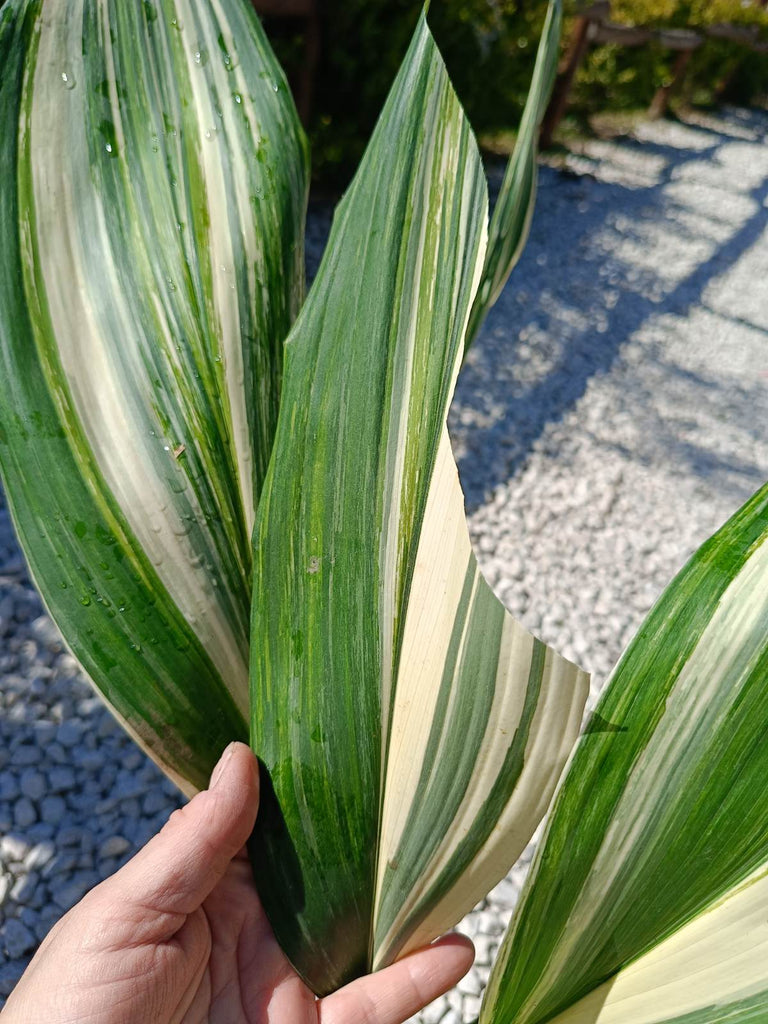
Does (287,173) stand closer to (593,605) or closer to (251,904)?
(251,904)

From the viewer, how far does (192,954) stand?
0.61 meters

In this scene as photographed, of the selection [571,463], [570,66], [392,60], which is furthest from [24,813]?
[570,66]

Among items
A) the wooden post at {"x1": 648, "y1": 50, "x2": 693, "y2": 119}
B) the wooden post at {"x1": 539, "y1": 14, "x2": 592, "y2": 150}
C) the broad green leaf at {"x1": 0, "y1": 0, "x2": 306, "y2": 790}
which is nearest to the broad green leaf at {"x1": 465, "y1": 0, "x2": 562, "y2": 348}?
the broad green leaf at {"x1": 0, "y1": 0, "x2": 306, "y2": 790}

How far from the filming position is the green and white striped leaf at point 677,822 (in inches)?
15.2

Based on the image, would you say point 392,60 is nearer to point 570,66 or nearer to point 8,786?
point 570,66

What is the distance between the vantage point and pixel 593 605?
5.95ft

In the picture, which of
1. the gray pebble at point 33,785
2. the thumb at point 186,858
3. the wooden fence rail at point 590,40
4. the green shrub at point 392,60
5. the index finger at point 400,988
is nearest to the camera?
the thumb at point 186,858

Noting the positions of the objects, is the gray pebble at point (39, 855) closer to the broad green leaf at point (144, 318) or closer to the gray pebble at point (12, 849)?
the gray pebble at point (12, 849)

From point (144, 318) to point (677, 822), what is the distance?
0.42 metres

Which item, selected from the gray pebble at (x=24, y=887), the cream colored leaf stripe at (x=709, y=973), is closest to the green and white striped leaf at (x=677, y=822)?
the cream colored leaf stripe at (x=709, y=973)

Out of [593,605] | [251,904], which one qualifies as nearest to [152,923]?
[251,904]

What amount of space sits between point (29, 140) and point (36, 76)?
0.12 feet

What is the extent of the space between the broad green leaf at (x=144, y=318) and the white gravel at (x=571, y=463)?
93 centimetres

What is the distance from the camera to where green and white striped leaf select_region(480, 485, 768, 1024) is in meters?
0.39
